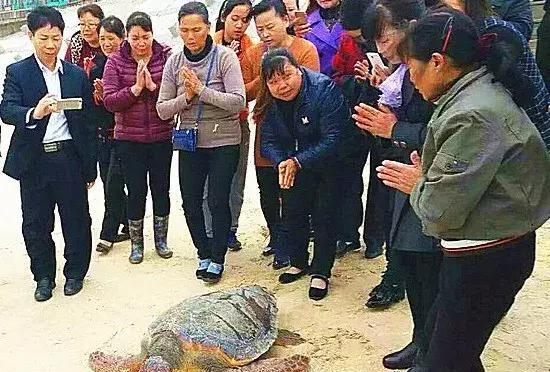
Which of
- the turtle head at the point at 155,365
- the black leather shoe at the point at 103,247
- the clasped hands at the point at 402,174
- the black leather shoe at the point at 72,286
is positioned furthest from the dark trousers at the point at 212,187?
the clasped hands at the point at 402,174

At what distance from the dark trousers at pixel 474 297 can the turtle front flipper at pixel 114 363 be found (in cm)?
150

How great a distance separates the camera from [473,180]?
6.10 ft

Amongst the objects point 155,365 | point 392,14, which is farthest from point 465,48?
point 155,365

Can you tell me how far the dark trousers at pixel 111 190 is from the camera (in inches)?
180

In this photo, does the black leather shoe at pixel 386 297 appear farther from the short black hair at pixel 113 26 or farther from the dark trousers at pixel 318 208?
the short black hair at pixel 113 26

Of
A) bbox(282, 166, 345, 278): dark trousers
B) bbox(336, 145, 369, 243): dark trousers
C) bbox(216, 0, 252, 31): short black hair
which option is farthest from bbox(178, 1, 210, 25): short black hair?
bbox(336, 145, 369, 243): dark trousers

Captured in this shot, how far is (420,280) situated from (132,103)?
7.10 feet

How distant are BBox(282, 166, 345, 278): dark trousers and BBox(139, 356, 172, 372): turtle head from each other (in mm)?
1143

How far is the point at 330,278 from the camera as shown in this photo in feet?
13.0

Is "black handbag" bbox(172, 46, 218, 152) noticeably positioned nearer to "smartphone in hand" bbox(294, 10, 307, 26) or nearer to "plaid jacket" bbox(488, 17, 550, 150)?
"smartphone in hand" bbox(294, 10, 307, 26)

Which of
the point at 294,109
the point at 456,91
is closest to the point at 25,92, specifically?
the point at 294,109

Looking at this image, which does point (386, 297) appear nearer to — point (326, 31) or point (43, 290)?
point (326, 31)

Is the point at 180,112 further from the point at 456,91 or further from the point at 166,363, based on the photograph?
the point at 456,91

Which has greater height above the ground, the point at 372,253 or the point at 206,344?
the point at 206,344
